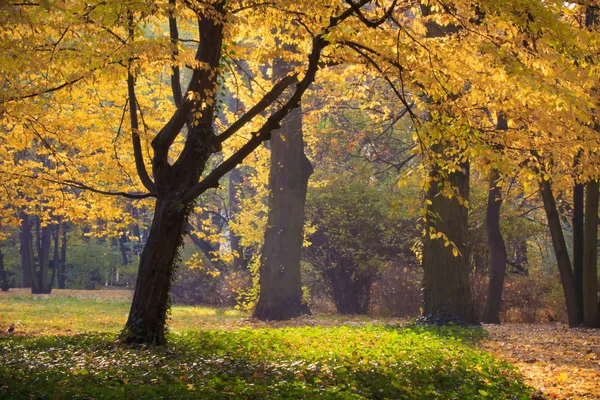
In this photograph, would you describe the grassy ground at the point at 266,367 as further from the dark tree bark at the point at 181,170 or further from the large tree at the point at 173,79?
the large tree at the point at 173,79

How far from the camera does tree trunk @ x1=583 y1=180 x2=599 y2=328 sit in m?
14.7

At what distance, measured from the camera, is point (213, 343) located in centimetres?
991

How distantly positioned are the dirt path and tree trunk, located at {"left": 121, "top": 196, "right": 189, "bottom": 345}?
503cm

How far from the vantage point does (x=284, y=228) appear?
19.0m

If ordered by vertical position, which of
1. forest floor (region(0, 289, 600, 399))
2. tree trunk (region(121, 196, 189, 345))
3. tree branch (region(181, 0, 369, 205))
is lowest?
forest floor (region(0, 289, 600, 399))

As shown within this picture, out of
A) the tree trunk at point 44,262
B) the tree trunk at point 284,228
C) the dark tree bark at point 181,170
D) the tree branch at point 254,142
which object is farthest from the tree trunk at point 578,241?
the tree trunk at point 44,262

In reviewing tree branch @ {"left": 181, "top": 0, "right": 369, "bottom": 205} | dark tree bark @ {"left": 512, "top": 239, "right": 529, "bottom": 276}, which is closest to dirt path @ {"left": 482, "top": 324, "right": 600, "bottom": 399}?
tree branch @ {"left": 181, "top": 0, "right": 369, "bottom": 205}

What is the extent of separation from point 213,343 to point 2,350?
111 inches

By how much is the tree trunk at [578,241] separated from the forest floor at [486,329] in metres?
1.03

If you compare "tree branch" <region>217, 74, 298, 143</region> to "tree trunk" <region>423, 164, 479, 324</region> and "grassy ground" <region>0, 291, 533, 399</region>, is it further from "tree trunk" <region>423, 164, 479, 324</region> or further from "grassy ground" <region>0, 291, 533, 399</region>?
"tree trunk" <region>423, 164, 479, 324</region>

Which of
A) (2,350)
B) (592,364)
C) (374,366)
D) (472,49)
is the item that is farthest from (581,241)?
(2,350)

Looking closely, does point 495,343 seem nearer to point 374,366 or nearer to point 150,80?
point 374,366

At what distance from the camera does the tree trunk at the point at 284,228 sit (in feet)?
61.5

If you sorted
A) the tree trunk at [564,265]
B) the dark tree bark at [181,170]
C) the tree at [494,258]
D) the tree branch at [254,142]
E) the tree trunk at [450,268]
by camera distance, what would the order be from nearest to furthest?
the tree branch at [254,142]
the dark tree bark at [181,170]
the tree trunk at [450,268]
the tree trunk at [564,265]
the tree at [494,258]
